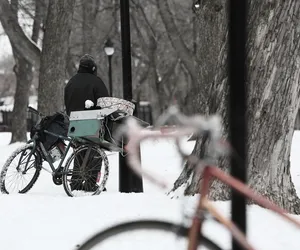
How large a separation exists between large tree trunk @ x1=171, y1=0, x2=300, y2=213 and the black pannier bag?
258 centimetres

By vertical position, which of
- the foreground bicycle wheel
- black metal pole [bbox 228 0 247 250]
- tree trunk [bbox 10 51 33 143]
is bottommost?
tree trunk [bbox 10 51 33 143]

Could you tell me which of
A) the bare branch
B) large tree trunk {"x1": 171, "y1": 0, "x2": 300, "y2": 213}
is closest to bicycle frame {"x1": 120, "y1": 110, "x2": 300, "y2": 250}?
large tree trunk {"x1": 171, "y1": 0, "x2": 300, "y2": 213}

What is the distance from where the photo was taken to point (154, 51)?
28.0 m

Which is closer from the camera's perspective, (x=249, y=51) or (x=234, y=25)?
(x=234, y=25)

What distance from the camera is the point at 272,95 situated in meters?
5.20

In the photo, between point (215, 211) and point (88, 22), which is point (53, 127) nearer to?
point (215, 211)

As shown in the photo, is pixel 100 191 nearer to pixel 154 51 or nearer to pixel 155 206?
pixel 155 206

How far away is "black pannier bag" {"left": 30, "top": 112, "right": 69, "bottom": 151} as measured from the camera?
7297 mm

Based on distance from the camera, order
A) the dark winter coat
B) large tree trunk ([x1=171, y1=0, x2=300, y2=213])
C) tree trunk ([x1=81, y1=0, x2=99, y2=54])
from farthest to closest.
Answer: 1. tree trunk ([x1=81, y1=0, x2=99, y2=54])
2. the dark winter coat
3. large tree trunk ([x1=171, y1=0, x2=300, y2=213])

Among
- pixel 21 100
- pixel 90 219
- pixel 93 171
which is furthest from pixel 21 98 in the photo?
pixel 90 219

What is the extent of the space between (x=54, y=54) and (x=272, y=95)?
9378 millimetres

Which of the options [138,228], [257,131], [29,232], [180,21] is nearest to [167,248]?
[138,228]

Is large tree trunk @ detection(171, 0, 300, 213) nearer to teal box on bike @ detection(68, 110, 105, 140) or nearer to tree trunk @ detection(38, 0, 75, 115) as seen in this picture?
teal box on bike @ detection(68, 110, 105, 140)

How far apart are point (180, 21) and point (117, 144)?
20504 mm
